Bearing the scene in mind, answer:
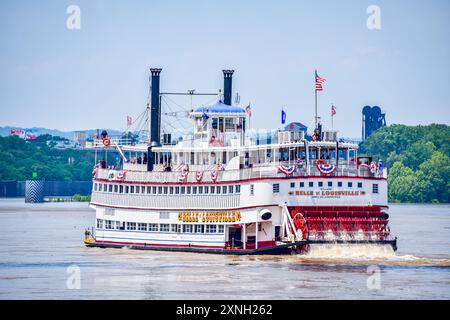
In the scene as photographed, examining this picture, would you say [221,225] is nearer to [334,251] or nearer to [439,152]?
[334,251]

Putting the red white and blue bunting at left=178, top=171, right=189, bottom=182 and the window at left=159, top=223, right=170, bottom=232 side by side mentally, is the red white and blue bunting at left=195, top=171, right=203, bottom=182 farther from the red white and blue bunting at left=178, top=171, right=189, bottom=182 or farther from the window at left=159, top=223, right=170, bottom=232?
the window at left=159, top=223, right=170, bottom=232

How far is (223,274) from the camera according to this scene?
60344 mm

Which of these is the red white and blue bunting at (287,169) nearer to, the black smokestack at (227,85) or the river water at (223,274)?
the river water at (223,274)

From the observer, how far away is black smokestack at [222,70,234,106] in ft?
271

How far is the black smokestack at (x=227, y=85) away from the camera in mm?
82625

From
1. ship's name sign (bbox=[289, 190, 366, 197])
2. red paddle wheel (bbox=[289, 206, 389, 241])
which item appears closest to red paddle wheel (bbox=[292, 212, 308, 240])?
red paddle wheel (bbox=[289, 206, 389, 241])

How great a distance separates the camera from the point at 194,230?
7075 cm

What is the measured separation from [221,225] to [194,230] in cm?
237

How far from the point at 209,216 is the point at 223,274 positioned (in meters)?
9.62

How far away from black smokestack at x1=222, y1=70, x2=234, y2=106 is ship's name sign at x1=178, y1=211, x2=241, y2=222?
555 inches

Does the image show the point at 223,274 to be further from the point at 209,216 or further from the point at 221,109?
the point at 221,109

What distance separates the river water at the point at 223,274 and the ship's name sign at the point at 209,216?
2.18m
